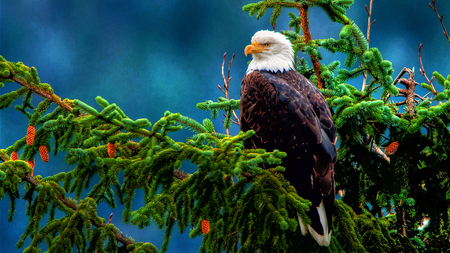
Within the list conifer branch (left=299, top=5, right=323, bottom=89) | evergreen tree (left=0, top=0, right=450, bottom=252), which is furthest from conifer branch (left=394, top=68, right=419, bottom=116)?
conifer branch (left=299, top=5, right=323, bottom=89)

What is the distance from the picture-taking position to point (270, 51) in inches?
154

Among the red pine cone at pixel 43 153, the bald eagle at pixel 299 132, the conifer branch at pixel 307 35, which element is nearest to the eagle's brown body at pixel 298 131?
the bald eagle at pixel 299 132

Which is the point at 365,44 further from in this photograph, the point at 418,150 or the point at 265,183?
the point at 265,183

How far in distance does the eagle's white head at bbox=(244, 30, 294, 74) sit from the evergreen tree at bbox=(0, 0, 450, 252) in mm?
217

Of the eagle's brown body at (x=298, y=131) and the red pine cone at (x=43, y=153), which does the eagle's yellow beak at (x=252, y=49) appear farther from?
the red pine cone at (x=43, y=153)

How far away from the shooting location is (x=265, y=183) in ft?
6.77

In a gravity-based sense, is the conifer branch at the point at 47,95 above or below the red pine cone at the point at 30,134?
above

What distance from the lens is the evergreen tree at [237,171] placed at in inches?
79.5

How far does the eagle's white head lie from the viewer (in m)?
3.85

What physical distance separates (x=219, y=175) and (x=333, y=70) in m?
2.61

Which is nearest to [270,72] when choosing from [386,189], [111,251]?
[386,189]

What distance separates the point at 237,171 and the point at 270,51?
2344 millimetres

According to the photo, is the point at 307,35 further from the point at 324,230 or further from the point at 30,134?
the point at 30,134

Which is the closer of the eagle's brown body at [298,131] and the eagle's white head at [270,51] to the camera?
the eagle's brown body at [298,131]
